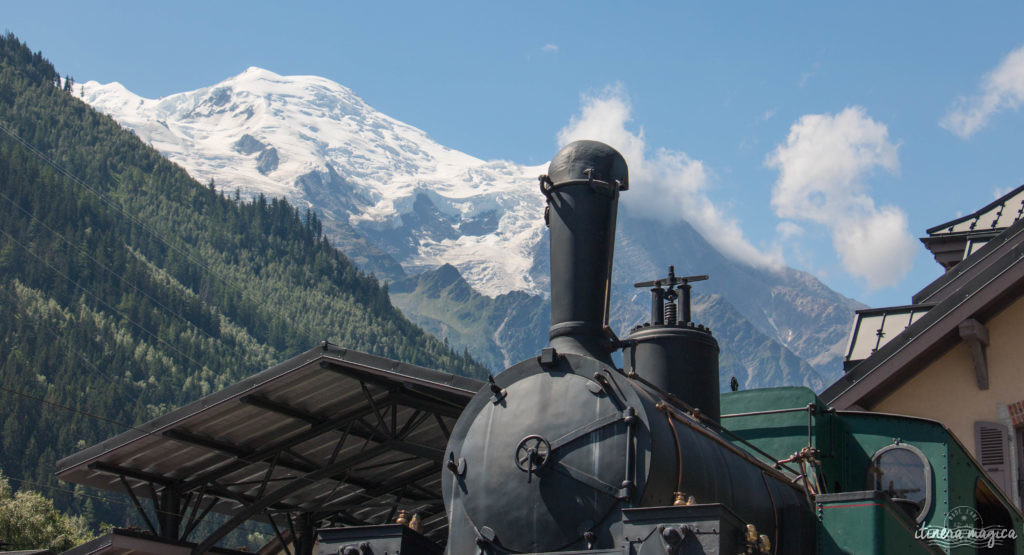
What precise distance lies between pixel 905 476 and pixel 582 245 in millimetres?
4279

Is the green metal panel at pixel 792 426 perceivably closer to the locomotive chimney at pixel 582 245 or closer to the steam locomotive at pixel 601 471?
the steam locomotive at pixel 601 471

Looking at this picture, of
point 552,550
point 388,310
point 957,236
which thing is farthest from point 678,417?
point 388,310

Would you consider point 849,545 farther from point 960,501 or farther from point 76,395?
point 76,395

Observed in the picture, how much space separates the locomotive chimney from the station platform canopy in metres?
5.17

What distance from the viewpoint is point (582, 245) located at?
8.01 metres

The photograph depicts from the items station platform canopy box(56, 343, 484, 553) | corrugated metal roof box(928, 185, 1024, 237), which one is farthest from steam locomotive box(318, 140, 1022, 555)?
corrugated metal roof box(928, 185, 1024, 237)

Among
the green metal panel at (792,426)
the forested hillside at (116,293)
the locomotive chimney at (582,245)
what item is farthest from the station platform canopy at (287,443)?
the forested hillside at (116,293)

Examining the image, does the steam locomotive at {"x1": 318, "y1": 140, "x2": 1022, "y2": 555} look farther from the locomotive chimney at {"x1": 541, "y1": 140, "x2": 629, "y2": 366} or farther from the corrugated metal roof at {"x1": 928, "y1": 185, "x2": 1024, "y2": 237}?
the corrugated metal roof at {"x1": 928, "y1": 185, "x2": 1024, "y2": 237}

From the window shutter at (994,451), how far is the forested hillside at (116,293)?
70100mm

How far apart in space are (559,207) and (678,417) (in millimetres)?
1865

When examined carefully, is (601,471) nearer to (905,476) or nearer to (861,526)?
(861,526)

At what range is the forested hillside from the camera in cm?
10094

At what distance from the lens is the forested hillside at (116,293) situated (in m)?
101

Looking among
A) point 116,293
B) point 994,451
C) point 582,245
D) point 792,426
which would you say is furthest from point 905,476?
point 116,293
